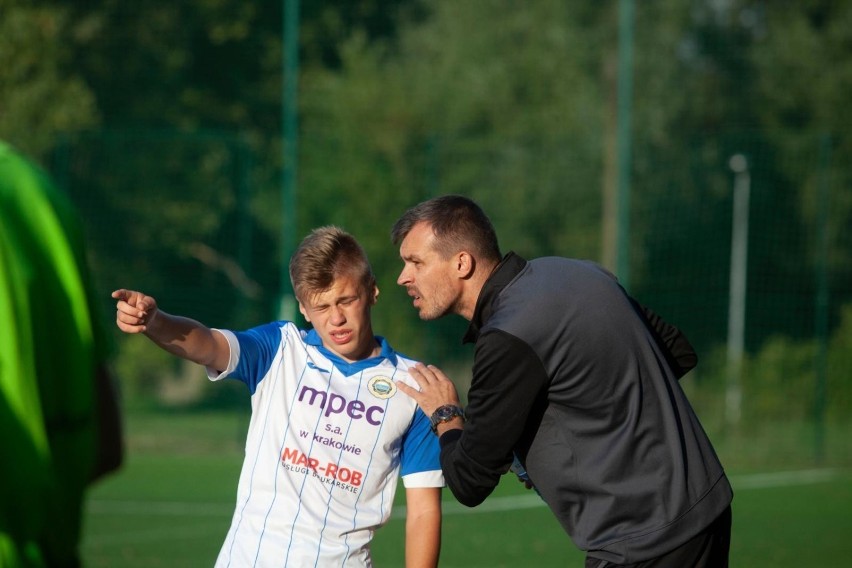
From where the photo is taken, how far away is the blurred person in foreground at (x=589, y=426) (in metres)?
3.82

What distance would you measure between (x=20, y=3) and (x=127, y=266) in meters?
5.73

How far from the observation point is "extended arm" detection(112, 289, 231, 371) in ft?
11.8

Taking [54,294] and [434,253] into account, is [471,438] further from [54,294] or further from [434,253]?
[54,294]

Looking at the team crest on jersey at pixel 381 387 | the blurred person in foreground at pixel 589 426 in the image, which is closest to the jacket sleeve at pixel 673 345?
the blurred person in foreground at pixel 589 426

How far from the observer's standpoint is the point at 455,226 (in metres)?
4.25

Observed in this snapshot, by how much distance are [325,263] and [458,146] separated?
542 inches

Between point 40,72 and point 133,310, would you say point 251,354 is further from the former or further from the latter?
point 40,72

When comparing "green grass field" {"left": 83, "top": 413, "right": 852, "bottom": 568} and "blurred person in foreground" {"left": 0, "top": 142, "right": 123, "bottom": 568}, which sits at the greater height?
"blurred person in foreground" {"left": 0, "top": 142, "right": 123, "bottom": 568}

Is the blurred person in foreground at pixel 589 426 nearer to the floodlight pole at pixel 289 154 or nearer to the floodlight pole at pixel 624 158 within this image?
the floodlight pole at pixel 289 154

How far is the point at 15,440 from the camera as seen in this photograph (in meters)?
1.81

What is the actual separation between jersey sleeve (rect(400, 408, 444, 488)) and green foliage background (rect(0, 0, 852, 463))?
488 inches

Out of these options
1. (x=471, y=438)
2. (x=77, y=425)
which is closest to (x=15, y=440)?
(x=77, y=425)

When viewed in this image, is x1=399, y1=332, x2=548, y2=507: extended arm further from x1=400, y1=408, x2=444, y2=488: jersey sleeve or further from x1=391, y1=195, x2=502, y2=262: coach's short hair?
x1=391, y1=195, x2=502, y2=262: coach's short hair

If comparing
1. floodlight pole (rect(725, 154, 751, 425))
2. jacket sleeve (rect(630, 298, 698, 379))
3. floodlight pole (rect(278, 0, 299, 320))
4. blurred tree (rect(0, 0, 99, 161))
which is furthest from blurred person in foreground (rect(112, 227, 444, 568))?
blurred tree (rect(0, 0, 99, 161))
